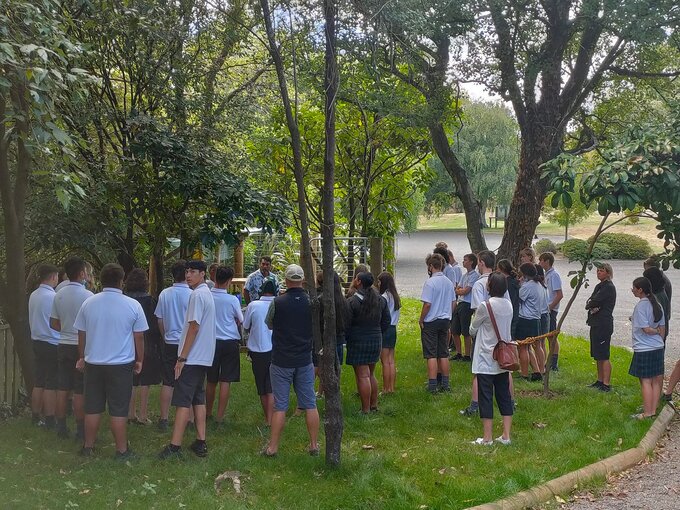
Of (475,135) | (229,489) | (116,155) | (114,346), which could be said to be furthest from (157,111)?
(475,135)

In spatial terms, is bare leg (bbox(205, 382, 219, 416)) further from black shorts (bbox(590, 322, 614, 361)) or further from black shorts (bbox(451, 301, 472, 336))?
black shorts (bbox(590, 322, 614, 361))

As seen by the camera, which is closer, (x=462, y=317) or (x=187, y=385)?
(x=187, y=385)

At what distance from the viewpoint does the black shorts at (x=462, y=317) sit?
11594 millimetres

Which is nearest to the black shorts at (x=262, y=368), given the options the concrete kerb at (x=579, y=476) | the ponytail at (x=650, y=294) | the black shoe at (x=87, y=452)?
the black shoe at (x=87, y=452)

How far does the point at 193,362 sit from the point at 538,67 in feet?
27.1

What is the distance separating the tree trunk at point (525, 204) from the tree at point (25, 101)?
807 centimetres

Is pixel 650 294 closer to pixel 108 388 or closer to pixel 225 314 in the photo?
pixel 225 314

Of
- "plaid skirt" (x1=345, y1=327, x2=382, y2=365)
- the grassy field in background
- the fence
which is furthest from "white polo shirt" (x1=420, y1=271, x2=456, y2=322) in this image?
the grassy field in background

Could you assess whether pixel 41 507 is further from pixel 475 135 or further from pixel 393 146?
pixel 475 135

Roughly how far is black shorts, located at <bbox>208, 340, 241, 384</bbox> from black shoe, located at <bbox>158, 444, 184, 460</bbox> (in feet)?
4.19

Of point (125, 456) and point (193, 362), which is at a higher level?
point (193, 362)

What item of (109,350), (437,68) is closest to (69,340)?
(109,350)

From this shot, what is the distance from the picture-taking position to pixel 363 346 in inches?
332

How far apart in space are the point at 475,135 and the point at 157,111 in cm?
3532
